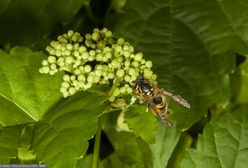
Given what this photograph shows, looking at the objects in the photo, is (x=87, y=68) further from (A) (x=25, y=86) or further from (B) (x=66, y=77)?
(A) (x=25, y=86)

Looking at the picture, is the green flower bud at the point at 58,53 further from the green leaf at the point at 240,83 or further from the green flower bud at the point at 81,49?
the green leaf at the point at 240,83

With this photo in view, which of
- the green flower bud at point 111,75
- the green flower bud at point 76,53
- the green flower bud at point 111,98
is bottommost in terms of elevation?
the green flower bud at point 111,98

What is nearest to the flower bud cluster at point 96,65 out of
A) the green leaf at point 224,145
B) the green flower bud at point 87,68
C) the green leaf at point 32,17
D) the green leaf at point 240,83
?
the green flower bud at point 87,68

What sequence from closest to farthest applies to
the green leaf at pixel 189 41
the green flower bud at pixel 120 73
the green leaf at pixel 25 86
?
1. the green flower bud at pixel 120 73
2. the green leaf at pixel 25 86
3. the green leaf at pixel 189 41

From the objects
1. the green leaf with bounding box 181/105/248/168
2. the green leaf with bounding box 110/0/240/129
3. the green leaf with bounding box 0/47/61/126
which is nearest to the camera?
the green leaf with bounding box 0/47/61/126

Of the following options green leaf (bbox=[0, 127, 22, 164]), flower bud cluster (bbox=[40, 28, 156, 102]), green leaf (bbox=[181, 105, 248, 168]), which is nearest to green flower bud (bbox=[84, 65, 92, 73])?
flower bud cluster (bbox=[40, 28, 156, 102])

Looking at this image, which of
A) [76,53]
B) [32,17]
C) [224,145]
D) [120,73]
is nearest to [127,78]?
[120,73]

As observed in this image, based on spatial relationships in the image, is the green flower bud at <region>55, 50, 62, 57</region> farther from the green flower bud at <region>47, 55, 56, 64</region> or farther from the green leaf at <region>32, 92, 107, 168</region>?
the green leaf at <region>32, 92, 107, 168</region>
